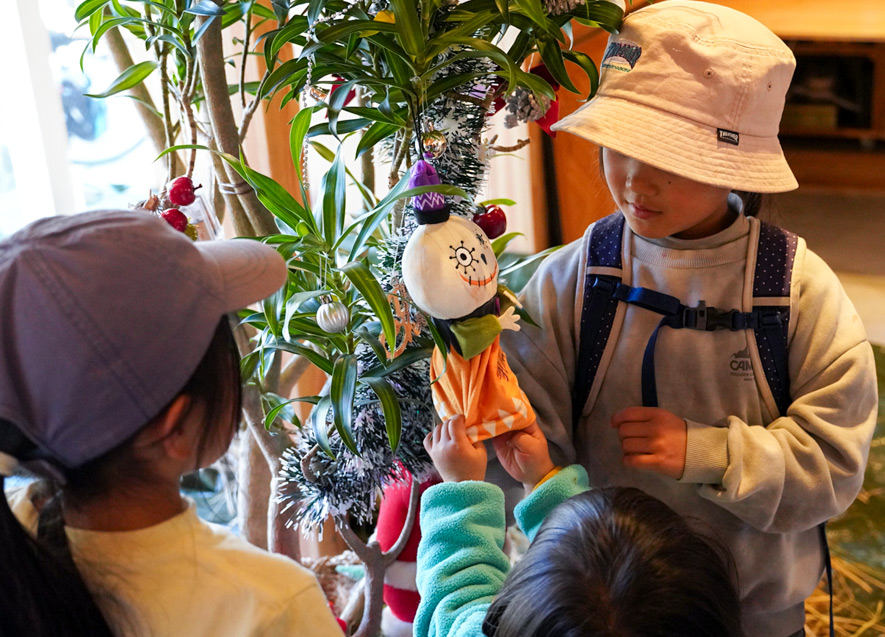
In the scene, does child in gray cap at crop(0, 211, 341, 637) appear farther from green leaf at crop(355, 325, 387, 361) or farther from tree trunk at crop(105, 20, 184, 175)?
tree trunk at crop(105, 20, 184, 175)

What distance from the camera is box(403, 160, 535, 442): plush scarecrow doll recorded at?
0.89 meters

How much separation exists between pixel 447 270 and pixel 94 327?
0.38 metres

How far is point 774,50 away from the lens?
0.98 m

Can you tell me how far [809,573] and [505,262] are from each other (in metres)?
0.63

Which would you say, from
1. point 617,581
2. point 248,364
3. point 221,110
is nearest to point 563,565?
point 617,581

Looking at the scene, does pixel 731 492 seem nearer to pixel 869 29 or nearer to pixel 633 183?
pixel 633 183

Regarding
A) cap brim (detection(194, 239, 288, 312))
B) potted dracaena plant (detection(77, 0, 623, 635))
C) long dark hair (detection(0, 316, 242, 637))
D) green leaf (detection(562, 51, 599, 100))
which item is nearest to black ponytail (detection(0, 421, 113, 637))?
long dark hair (detection(0, 316, 242, 637))

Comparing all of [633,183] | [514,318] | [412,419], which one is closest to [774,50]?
[633,183]

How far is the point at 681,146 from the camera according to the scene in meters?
0.97

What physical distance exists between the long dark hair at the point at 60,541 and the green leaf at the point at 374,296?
248 millimetres

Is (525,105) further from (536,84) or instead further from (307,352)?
(307,352)

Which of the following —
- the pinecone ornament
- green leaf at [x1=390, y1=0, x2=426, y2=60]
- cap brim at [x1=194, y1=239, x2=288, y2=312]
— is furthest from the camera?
the pinecone ornament

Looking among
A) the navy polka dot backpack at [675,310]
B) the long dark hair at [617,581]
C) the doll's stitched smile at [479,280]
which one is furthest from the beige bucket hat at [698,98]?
the long dark hair at [617,581]

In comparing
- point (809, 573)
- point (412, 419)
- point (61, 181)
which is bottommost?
point (809, 573)
